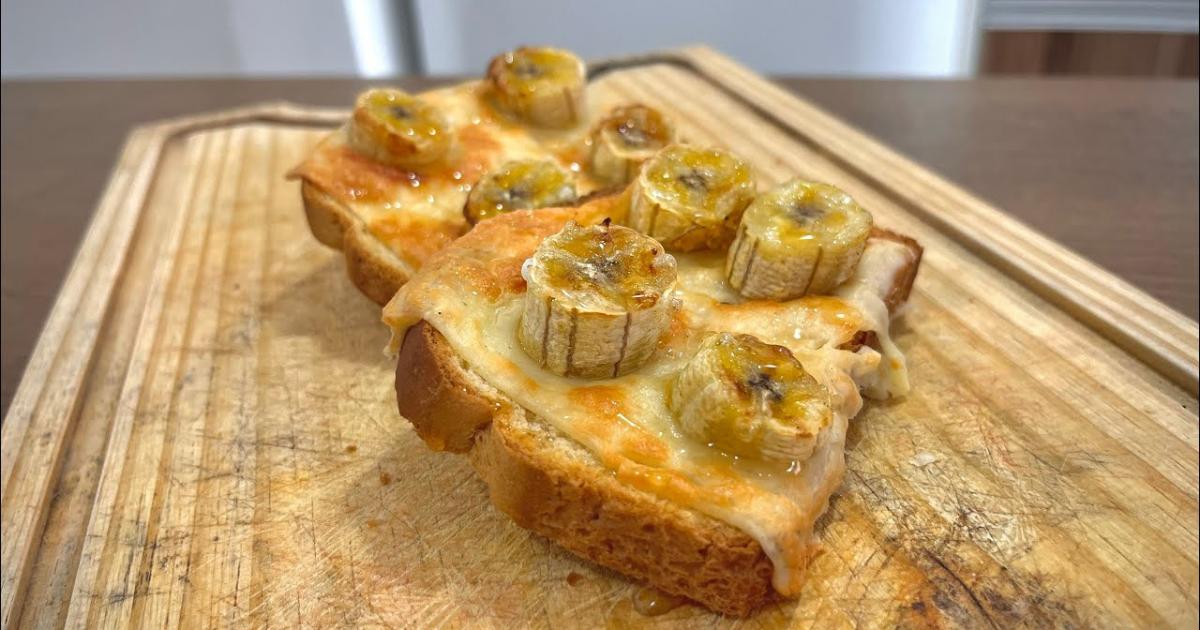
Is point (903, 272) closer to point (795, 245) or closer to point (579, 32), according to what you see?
point (795, 245)

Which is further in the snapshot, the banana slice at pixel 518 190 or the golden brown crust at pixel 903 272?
the banana slice at pixel 518 190

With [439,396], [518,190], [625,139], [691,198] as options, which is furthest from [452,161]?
[439,396]

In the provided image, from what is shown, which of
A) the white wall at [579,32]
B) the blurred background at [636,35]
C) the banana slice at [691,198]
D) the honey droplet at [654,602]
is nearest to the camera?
the honey droplet at [654,602]

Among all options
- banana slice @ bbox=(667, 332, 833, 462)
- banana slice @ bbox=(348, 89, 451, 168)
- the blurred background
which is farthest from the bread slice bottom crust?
the blurred background

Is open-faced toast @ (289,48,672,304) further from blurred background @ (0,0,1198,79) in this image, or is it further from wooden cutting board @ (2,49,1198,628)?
blurred background @ (0,0,1198,79)

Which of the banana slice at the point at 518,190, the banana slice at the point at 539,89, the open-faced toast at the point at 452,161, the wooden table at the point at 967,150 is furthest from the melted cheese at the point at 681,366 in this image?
the wooden table at the point at 967,150

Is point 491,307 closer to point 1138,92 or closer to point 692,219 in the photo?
point 692,219

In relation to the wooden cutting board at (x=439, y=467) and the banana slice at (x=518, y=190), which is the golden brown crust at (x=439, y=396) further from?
the banana slice at (x=518, y=190)

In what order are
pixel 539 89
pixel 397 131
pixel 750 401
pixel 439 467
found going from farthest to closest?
pixel 539 89 < pixel 397 131 < pixel 439 467 < pixel 750 401
